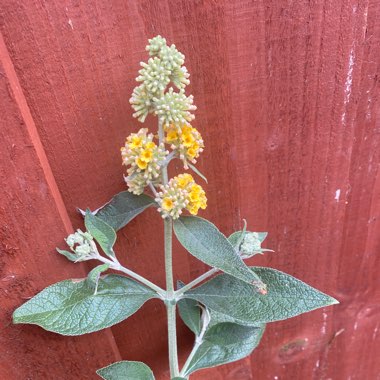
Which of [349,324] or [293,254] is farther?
[349,324]

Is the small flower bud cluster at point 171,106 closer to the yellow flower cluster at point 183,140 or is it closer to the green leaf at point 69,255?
the yellow flower cluster at point 183,140

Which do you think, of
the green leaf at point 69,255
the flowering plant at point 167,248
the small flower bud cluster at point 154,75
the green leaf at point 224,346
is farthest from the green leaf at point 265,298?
the small flower bud cluster at point 154,75

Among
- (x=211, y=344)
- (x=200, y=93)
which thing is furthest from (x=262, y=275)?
(x=200, y=93)

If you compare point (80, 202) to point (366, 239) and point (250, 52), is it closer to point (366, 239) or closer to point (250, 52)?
point (250, 52)

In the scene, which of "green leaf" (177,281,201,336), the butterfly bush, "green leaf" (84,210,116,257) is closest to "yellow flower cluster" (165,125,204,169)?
the butterfly bush

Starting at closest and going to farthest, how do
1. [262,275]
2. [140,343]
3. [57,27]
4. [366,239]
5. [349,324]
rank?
[57,27], [262,275], [140,343], [366,239], [349,324]

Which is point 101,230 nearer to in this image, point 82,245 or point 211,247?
point 82,245
